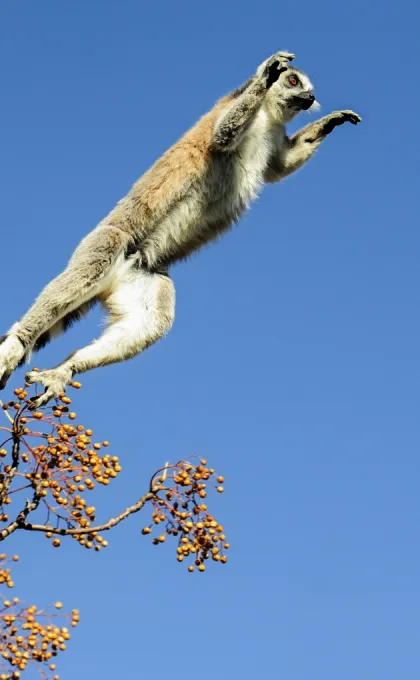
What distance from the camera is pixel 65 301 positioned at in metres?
8.92

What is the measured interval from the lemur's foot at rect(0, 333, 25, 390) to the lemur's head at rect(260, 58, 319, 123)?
4.09 meters

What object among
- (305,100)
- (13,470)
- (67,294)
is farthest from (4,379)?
(305,100)

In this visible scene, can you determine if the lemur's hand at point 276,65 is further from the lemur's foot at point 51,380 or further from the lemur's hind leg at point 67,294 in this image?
the lemur's foot at point 51,380

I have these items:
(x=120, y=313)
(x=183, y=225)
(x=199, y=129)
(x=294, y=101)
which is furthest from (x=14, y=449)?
(x=294, y=101)

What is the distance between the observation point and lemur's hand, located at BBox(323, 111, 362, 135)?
11.0 m

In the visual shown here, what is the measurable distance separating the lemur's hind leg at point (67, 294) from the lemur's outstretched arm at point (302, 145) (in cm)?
236

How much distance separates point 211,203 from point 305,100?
6.21 ft

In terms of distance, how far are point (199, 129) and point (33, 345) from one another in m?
3.15

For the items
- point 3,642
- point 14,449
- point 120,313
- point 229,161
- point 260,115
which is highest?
point 260,115

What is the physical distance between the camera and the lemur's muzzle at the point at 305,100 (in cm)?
1064

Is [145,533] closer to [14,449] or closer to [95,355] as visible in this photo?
[14,449]

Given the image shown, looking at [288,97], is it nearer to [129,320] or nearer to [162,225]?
[162,225]

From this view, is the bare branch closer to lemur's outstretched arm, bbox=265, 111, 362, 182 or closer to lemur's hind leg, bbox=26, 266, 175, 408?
lemur's hind leg, bbox=26, 266, 175, 408

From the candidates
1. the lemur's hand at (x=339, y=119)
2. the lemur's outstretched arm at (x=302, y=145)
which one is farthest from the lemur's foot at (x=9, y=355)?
the lemur's hand at (x=339, y=119)
